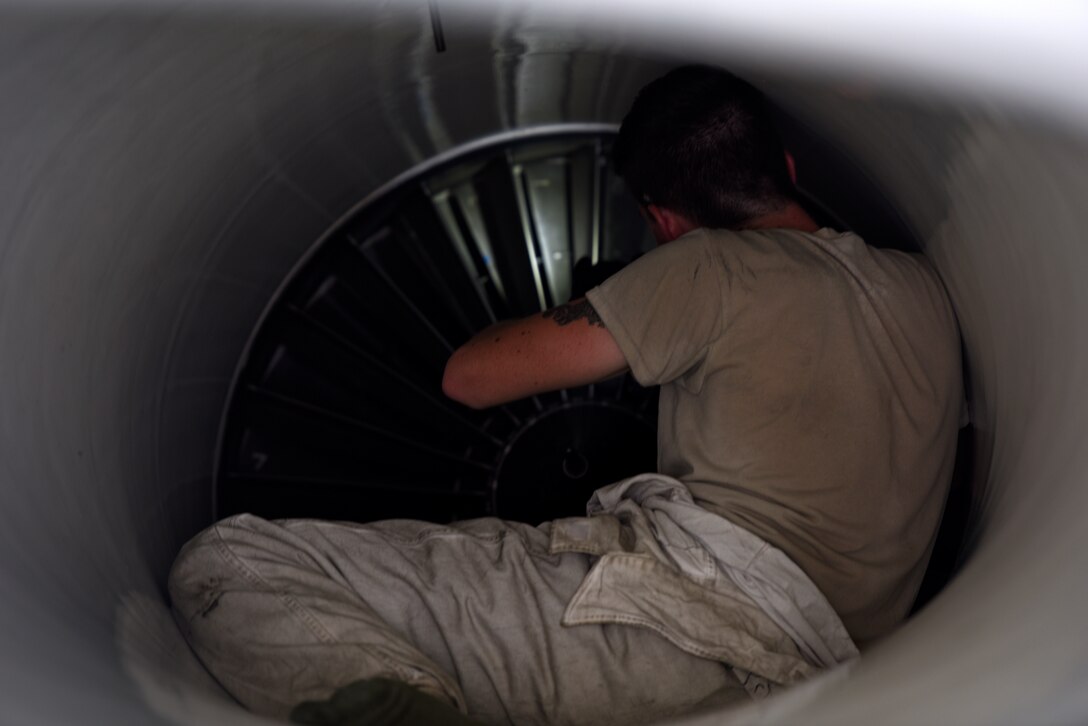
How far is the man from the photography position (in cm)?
106

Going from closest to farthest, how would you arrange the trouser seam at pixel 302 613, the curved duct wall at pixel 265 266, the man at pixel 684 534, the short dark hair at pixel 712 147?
the curved duct wall at pixel 265 266, the trouser seam at pixel 302 613, the man at pixel 684 534, the short dark hair at pixel 712 147

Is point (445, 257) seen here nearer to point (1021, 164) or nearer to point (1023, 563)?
point (1021, 164)

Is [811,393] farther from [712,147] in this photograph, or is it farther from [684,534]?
[712,147]

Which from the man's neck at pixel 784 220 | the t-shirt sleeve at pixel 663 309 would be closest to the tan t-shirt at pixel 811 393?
the t-shirt sleeve at pixel 663 309

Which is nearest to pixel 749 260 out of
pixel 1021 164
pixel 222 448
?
A: pixel 1021 164

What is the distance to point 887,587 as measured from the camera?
1177mm

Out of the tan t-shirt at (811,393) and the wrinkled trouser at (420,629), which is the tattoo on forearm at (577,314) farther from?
the wrinkled trouser at (420,629)

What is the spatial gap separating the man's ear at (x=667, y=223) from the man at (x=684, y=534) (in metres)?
0.17

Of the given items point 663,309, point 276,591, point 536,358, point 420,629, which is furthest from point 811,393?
point 276,591

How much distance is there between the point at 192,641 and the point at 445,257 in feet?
2.56

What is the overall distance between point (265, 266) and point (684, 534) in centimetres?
76

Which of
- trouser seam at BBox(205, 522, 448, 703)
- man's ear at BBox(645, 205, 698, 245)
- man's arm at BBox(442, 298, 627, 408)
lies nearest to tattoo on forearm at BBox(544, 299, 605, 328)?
man's arm at BBox(442, 298, 627, 408)

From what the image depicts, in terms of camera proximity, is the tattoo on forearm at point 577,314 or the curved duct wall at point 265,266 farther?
the tattoo on forearm at point 577,314

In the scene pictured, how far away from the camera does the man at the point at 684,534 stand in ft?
3.48
